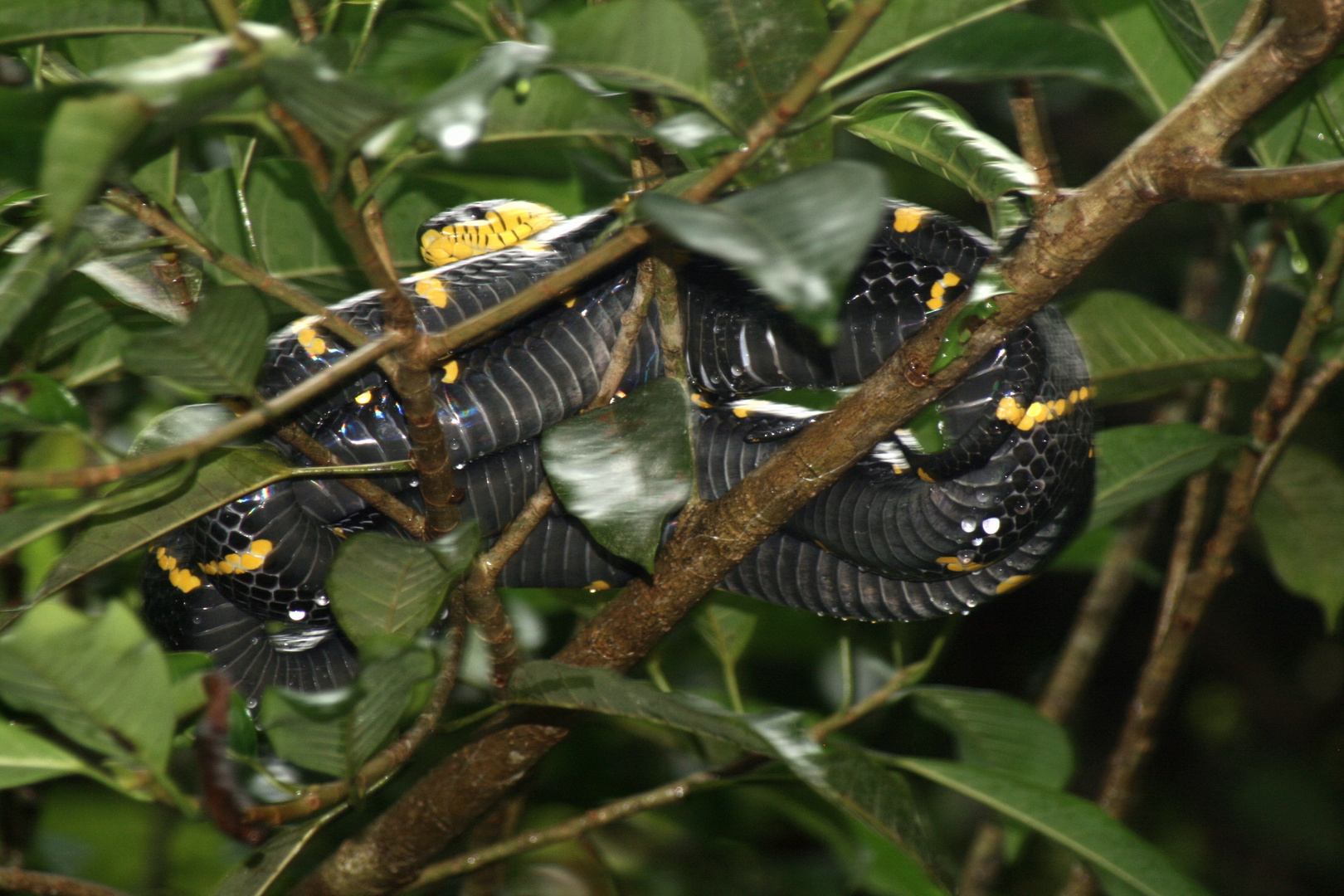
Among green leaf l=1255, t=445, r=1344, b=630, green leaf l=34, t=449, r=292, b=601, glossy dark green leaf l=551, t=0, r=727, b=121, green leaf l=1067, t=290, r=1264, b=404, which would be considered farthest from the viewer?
green leaf l=1255, t=445, r=1344, b=630

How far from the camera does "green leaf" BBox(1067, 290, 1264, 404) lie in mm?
1886

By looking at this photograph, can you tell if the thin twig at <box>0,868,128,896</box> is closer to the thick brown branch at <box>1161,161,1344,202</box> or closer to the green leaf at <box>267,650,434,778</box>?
the green leaf at <box>267,650,434,778</box>

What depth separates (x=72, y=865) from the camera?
229 centimetres

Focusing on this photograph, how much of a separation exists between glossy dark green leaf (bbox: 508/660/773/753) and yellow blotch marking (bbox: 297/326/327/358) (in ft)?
1.80

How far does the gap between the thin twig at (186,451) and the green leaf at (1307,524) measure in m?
1.94

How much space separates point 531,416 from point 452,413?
11cm

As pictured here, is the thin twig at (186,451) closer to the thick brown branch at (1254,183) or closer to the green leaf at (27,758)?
the green leaf at (27,758)

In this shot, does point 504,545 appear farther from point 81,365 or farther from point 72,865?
point 72,865

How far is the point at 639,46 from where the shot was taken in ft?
2.57

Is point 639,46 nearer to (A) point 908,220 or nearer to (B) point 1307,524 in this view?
(A) point 908,220

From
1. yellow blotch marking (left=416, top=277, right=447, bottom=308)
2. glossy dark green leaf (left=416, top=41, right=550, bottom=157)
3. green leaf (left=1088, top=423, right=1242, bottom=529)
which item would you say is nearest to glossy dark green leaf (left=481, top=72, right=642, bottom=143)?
glossy dark green leaf (left=416, top=41, right=550, bottom=157)

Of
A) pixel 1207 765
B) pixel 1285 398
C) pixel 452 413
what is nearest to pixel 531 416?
pixel 452 413

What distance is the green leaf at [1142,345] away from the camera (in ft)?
6.19

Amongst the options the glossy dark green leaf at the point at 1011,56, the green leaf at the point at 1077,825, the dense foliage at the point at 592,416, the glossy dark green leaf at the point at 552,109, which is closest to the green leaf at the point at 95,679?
the dense foliage at the point at 592,416
